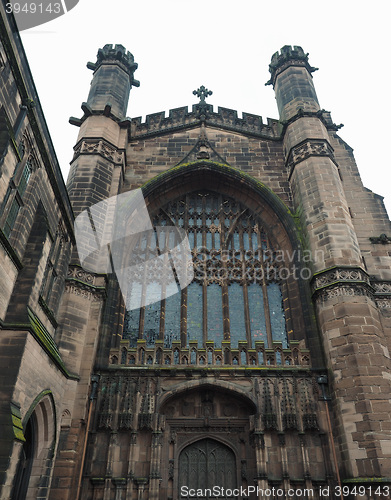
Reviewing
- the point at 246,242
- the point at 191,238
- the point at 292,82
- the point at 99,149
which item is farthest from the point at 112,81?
the point at 246,242

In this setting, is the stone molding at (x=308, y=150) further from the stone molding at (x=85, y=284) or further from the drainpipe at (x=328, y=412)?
the stone molding at (x=85, y=284)

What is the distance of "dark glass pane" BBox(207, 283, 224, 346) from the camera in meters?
11.3

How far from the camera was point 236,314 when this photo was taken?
38.5 feet

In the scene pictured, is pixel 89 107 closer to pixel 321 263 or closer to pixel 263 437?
pixel 321 263

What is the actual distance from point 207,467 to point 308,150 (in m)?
9.75

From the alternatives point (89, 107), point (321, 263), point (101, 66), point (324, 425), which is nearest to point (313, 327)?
point (321, 263)

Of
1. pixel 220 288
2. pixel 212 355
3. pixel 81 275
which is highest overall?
pixel 220 288

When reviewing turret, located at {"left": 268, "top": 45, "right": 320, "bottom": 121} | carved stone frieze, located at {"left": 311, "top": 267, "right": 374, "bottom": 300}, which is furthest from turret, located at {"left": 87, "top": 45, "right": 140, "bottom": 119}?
carved stone frieze, located at {"left": 311, "top": 267, "right": 374, "bottom": 300}

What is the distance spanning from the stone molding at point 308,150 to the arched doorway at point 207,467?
8.80 metres

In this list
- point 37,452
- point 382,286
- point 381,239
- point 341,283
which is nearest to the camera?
point 37,452

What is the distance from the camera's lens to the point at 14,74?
7301 mm

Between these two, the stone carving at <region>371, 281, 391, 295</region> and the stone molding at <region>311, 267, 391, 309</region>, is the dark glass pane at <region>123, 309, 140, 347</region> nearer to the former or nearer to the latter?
the stone molding at <region>311, 267, 391, 309</region>

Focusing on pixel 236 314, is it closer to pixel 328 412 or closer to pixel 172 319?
pixel 172 319

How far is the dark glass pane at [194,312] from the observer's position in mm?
11344
